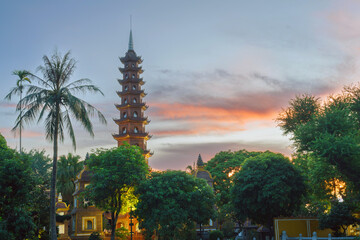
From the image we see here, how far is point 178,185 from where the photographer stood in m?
40.0

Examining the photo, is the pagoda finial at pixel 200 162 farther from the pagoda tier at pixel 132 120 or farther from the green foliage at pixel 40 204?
the green foliage at pixel 40 204

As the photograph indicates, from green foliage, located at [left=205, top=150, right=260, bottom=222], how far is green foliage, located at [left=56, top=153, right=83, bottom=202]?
74.3 ft

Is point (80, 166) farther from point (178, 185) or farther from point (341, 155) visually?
point (341, 155)

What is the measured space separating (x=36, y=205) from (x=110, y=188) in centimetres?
902

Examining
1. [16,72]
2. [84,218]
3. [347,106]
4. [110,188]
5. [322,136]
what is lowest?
[84,218]

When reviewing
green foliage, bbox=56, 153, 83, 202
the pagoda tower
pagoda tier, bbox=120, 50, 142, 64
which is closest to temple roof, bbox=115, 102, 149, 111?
the pagoda tower

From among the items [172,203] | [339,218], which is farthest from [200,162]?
[339,218]

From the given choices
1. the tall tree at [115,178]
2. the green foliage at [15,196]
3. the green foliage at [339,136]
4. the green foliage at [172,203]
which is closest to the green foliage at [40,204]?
the green foliage at [15,196]

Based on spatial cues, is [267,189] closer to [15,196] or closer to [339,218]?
[339,218]

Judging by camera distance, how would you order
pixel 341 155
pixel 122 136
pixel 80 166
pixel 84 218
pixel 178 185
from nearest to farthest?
1. pixel 341 155
2. pixel 178 185
3. pixel 84 218
4. pixel 122 136
5. pixel 80 166

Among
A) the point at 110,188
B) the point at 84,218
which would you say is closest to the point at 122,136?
the point at 84,218

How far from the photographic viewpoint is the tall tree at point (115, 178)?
130 ft

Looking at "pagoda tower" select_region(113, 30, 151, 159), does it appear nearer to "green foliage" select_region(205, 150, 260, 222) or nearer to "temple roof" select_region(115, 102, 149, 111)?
"temple roof" select_region(115, 102, 149, 111)

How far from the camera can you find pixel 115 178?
39.2m
